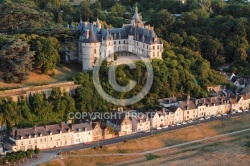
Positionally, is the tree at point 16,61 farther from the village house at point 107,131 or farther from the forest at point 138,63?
the village house at point 107,131

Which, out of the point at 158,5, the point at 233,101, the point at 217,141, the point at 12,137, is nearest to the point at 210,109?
the point at 233,101

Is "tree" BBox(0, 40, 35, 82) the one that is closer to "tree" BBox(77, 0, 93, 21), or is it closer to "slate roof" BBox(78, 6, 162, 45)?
"slate roof" BBox(78, 6, 162, 45)

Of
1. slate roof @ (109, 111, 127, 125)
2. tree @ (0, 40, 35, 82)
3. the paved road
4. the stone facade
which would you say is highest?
the stone facade

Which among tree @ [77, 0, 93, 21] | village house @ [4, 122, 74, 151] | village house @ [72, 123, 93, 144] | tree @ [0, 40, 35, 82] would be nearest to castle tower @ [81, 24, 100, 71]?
tree @ [0, 40, 35, 82]

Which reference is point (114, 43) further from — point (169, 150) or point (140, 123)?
point (169, 150)

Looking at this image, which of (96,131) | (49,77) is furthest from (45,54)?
(96,131)

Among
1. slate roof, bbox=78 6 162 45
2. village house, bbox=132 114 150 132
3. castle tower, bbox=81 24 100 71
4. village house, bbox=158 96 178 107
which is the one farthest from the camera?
slate roof, bbox=78 6 162 45

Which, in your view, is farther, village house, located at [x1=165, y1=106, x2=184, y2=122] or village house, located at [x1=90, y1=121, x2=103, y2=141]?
village house, located at [x1=165, y1=106, x2=184, y2=122]

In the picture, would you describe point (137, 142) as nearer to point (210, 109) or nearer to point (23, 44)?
point (210, 109)
